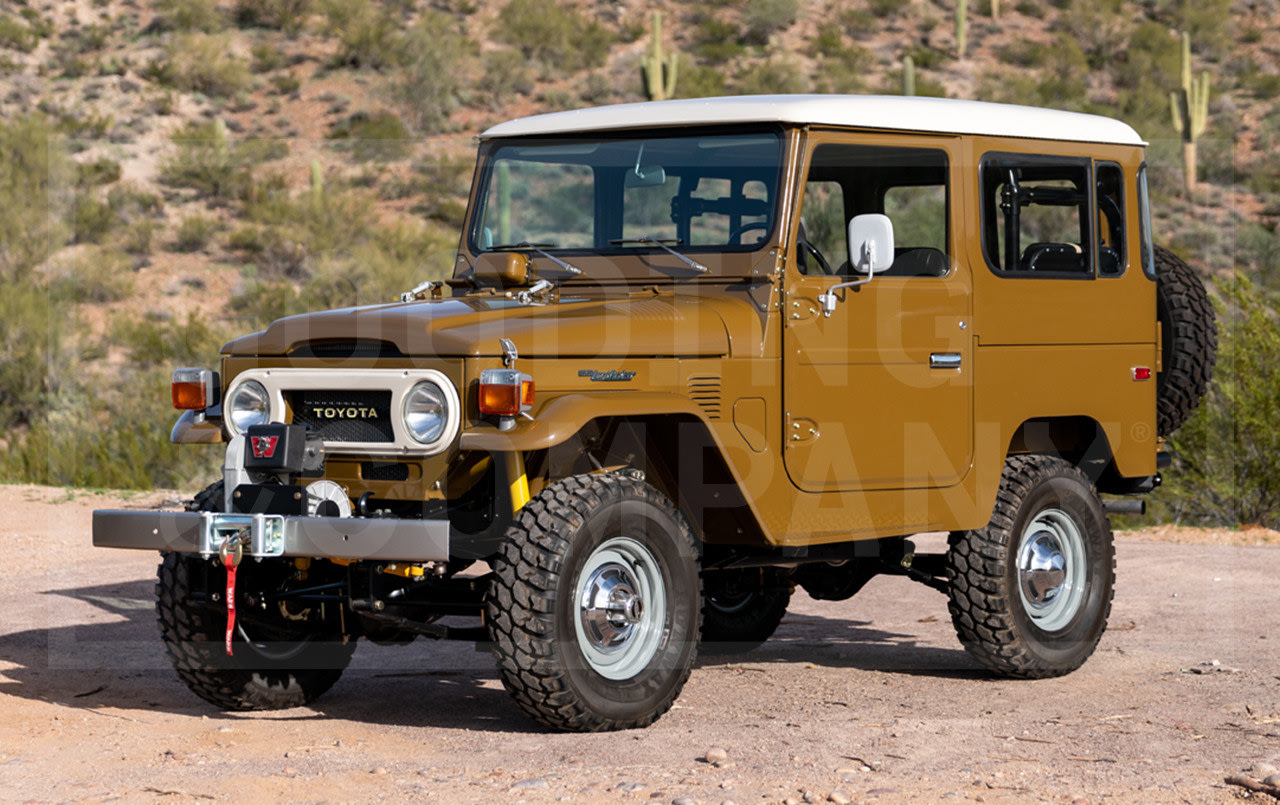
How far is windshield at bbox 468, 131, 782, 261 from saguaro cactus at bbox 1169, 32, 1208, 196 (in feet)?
88.3

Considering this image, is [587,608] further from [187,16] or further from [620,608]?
[187,16]

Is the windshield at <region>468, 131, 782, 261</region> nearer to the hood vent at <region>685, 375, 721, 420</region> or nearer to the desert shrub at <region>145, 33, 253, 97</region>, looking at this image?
the hood vent at <region>685, 375, 721, 420</region>

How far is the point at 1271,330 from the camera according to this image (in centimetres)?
1474

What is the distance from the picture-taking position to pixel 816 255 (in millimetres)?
7230

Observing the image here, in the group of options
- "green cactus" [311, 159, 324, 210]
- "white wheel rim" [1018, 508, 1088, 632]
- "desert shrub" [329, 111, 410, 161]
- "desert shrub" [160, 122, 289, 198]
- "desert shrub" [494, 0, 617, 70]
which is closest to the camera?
"white wheel rim" [1018, 508, 1088, 632]

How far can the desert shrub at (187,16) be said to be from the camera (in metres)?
41.6

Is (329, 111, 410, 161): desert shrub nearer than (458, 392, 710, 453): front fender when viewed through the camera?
No

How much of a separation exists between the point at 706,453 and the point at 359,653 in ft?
9.83

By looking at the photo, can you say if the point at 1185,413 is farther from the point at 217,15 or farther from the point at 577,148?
the point at 217,15

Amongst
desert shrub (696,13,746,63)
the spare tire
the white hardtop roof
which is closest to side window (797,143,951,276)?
the white hardtop roof

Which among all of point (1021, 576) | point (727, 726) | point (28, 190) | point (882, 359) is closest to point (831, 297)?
point (882, 359)

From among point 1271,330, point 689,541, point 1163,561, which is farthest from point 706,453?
point 1271,330

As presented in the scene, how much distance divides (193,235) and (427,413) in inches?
1023

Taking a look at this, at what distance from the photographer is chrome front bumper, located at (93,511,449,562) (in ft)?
18.8
